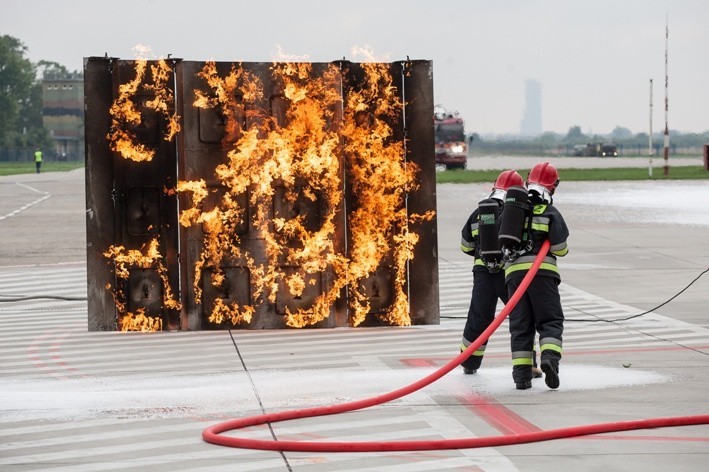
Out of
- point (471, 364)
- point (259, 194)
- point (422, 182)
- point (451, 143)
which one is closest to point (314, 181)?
point (259, 194)

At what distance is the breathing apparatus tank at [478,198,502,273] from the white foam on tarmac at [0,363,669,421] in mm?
964

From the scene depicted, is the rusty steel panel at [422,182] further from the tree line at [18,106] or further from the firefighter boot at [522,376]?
the tree line at [18,106]

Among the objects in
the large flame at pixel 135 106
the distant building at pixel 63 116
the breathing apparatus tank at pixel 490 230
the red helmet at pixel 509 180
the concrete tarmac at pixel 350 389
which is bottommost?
the concrete tarmac at pixel 350 389

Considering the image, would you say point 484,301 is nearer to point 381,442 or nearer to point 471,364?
point 471,364

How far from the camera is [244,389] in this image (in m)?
11.1

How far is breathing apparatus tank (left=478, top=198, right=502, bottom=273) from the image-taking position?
11695 millimetres

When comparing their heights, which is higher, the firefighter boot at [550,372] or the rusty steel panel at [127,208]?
the rusty steel panel at [127,208]

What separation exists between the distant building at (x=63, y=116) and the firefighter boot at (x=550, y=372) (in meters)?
176

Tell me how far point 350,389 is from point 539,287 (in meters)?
Result: 1.64

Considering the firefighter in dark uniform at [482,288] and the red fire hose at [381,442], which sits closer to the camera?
the red fire hose at [381,442]

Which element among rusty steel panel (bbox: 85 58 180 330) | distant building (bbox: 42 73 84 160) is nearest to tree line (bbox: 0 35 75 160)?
distant building (bbox: 42 73 84 160)

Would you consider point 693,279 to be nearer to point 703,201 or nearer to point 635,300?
point 635,300

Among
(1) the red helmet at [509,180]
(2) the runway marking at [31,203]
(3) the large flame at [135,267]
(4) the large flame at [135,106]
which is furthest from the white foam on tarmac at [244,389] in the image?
(2) the runway marking at [31,203]

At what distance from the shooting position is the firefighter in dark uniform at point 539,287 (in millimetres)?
10984
